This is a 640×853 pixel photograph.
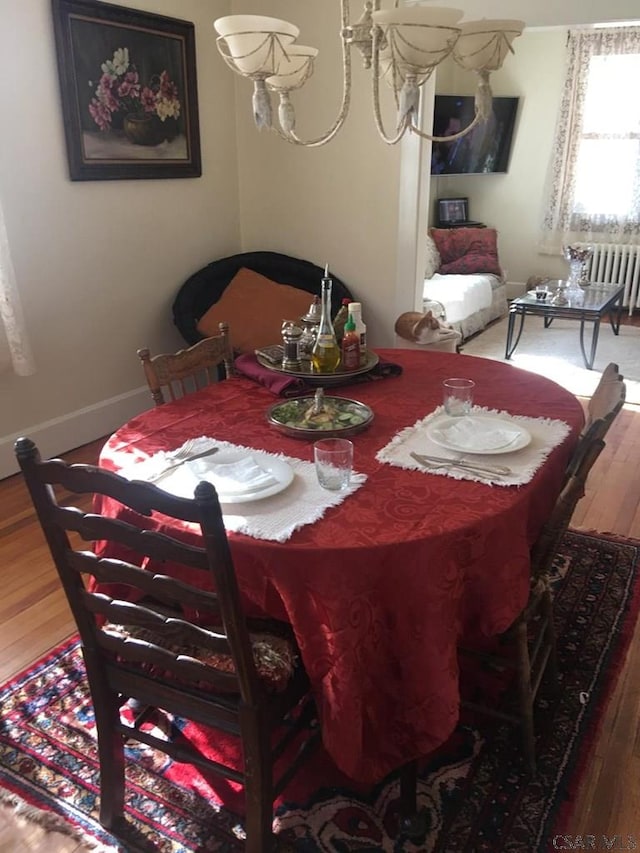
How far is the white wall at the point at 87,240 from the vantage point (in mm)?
3041

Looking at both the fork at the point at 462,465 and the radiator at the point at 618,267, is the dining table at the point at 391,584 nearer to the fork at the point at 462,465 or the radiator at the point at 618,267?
the fork at the point at 462,465

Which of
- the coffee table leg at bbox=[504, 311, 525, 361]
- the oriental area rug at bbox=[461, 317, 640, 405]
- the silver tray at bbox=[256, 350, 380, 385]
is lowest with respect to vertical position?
the oriental area rug at bbox=[461, 317, 640, 405]

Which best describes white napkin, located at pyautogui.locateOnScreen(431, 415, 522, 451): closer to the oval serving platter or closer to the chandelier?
the oval serving platter

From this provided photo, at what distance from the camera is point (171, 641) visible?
1.33 metres

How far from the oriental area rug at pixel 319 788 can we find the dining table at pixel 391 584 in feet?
0.71

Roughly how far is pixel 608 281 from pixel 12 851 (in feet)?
21.2

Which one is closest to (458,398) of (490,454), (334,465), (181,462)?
(490,454)

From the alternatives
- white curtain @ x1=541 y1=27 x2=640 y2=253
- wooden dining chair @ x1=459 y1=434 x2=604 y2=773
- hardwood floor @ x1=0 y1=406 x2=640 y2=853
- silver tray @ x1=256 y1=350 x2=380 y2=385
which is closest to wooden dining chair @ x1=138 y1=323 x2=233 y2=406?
silver tray @ x1=256 y1=350 x2=380 y2=385

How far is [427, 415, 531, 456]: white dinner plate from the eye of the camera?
166cm

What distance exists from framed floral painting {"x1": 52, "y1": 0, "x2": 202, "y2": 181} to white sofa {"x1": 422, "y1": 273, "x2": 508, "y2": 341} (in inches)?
82.8

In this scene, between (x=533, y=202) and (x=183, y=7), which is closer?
(x=183, y=7)

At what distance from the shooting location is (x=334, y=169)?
13.2 feet

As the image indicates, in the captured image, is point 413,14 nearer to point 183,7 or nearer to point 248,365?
point 248,365

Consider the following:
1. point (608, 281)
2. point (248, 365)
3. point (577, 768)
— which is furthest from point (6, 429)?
point (608, 281)
